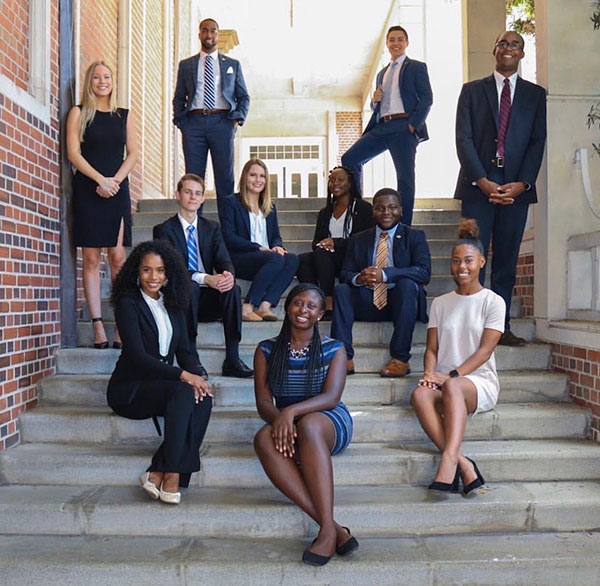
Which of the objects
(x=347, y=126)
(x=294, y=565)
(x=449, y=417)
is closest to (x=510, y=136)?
(x=449, y=417)

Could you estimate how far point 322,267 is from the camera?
14.5 ft

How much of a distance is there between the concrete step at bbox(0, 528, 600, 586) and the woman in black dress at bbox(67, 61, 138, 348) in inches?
63.9

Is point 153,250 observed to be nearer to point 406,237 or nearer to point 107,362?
point 107,362

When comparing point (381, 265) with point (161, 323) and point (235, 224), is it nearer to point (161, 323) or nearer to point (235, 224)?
point (235, 224)

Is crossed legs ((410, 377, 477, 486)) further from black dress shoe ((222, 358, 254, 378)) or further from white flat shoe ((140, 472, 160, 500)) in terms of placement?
white flat shoe ((140, 472, 160, 500))

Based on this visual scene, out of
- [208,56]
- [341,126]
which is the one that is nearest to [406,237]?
[208,56]

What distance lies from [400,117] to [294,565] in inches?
143

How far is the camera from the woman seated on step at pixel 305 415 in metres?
2.68

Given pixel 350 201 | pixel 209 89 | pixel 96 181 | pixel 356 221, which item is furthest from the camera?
pixel 209 89

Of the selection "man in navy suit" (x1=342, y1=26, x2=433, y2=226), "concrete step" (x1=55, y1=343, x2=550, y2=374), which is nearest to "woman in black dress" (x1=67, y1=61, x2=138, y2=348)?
"concrete step" (x1=55, y1=343, x2=550, y2=374)

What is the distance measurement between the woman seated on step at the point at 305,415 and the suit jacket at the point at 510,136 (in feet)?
5.48

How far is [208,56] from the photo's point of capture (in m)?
5.34

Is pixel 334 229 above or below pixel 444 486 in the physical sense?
above

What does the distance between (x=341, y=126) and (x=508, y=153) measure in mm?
14820
